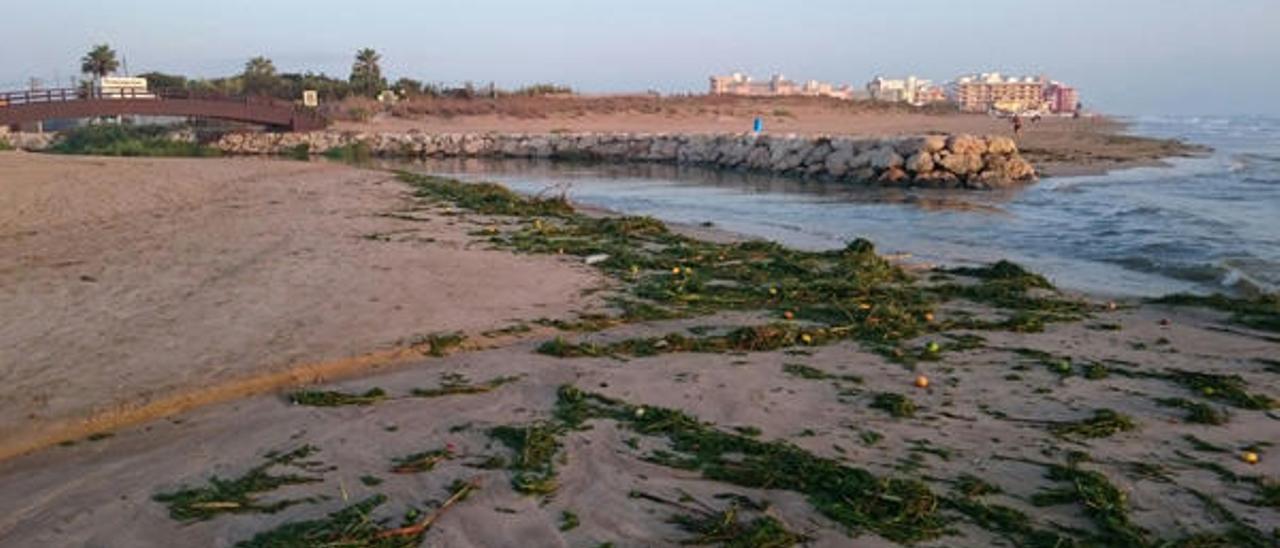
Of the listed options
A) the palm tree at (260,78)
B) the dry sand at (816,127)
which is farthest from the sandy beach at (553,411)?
the palm tree at (260,78)

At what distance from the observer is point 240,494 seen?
411 centimetres

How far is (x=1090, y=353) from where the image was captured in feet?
21.9

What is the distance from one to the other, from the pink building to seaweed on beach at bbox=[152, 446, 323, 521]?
137166 mm

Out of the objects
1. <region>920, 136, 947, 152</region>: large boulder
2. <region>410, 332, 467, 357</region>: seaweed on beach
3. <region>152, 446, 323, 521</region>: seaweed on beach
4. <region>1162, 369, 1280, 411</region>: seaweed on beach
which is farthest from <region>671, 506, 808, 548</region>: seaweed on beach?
<region>920, 136, 947, 152</region>: large boulder

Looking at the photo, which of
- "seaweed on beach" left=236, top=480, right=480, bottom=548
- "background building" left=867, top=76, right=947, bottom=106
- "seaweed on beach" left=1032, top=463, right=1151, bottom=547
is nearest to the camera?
"seaweed on beach" left=236, top=480, right=480, bottom=548

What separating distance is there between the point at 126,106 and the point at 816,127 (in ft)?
109

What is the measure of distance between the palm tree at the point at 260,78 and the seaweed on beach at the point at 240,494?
57361 mm

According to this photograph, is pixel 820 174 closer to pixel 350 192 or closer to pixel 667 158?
pixel 667 158

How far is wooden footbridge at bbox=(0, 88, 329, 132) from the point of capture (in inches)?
1387

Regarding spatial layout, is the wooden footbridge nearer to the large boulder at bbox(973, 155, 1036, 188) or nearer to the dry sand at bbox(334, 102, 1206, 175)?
the dry sand at bbox(334, 102, 1206, 175)

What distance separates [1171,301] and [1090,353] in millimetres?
2495

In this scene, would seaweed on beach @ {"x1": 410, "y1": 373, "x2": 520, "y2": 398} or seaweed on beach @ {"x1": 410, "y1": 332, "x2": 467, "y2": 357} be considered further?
seaweed on beach @ {"x1": 410, "y1": 332, "x2": 467, "y2": 357}

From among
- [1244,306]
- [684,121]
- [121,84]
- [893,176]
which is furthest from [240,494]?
[684,121]

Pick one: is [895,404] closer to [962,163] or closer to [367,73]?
→ [962,163]
